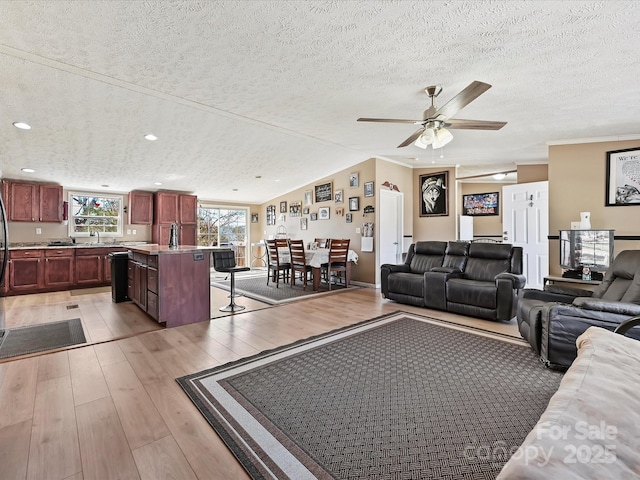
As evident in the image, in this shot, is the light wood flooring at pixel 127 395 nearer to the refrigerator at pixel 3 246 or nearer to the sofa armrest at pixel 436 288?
the sofa armrest at pixel 436 288

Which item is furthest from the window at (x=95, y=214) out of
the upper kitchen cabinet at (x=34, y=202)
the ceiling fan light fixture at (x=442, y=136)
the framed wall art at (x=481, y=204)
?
the framed wall art at (x=481, y=204)

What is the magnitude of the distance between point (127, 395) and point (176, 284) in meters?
1.68

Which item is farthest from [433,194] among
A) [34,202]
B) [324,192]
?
A: [34,202]

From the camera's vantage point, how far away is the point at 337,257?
594 cm

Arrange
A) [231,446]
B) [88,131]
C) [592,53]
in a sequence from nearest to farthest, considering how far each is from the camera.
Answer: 1. [231,446]
2. [592,53]
3. [88,131]

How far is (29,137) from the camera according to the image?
4156mm

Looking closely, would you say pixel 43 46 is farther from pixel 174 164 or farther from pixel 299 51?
pixel 174 164

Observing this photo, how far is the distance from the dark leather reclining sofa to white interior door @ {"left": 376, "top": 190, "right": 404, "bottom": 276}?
3.57ft

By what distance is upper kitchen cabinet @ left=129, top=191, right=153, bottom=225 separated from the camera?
701cm

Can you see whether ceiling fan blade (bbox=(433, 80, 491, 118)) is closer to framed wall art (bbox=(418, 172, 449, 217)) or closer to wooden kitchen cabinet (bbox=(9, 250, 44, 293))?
framed wall art (bbox=(418, 172, 449, 217))

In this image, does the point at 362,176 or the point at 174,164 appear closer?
the point at 174,164

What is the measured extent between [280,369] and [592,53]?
3.56 meters

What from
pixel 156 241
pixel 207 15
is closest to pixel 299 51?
pixel 207 15

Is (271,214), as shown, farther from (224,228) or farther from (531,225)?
(531,225)
